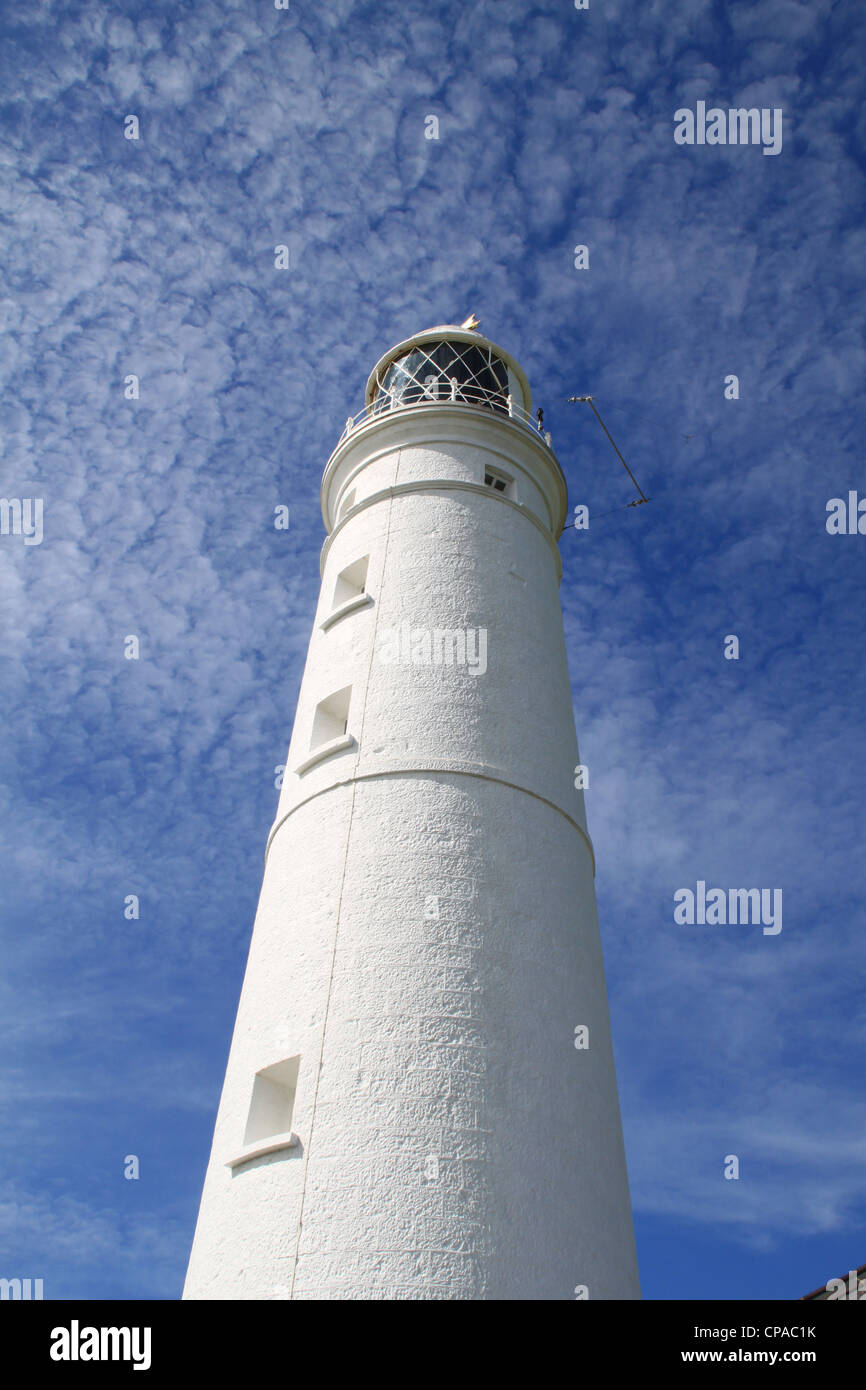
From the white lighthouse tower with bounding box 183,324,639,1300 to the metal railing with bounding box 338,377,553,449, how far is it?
6.31ft

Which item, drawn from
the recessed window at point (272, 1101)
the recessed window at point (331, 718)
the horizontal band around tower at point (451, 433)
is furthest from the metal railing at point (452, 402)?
the recessed window at point (272, 1101)

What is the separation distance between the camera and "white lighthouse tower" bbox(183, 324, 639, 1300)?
8.43 metres

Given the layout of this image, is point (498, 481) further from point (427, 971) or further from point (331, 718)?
point (427, 971)

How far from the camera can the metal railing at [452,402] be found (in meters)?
16.1

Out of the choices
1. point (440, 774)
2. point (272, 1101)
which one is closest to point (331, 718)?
point (440, 774)

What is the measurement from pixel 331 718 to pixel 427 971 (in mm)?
4397

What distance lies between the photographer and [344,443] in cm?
1662

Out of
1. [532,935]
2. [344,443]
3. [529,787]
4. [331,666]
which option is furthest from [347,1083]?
[344,443]

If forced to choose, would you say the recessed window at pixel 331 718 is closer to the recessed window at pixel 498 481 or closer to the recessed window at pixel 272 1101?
the recessed window at pixel 272 1101

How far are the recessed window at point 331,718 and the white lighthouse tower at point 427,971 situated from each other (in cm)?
4

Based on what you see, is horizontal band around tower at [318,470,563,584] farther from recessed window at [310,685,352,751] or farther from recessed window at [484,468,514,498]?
recessed window at [310,685,352,751]

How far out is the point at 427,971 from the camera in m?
9.57

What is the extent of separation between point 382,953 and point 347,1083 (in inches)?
50.0
